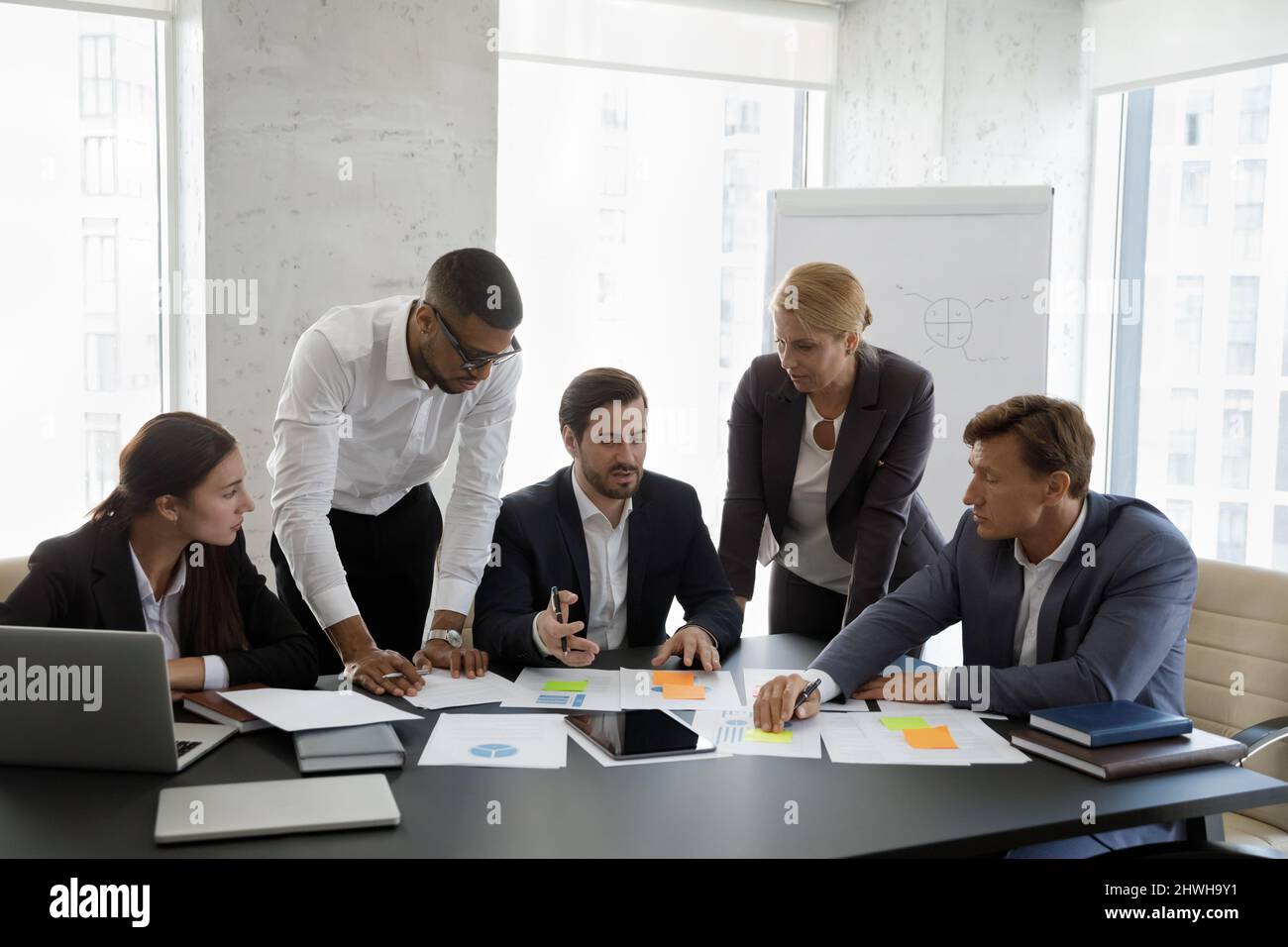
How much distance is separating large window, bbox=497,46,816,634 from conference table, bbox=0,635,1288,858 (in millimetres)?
2751

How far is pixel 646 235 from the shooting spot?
4469mm

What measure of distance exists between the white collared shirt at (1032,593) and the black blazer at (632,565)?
0.63 metres

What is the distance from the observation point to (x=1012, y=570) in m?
2.20

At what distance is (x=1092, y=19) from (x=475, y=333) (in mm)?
3371

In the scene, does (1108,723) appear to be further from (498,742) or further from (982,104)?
(982,104)

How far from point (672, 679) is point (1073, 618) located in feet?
2.56

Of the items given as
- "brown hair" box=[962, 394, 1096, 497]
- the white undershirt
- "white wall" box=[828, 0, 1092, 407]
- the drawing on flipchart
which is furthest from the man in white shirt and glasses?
"white wall" box=[828, 0, 1092, 407]

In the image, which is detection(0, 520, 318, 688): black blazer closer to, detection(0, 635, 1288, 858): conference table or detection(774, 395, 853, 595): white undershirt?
detection(0, 635, 1288, 858): conference table

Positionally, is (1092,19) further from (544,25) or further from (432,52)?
(432,52)

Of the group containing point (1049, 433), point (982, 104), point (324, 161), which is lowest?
point (1049, 433)

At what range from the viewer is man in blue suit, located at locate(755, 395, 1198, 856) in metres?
1.99

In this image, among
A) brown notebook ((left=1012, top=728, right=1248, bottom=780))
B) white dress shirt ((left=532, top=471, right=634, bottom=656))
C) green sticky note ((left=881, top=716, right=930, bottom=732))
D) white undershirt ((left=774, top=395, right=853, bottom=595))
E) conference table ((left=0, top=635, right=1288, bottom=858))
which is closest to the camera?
conference table ((left=0, top=635, right=1288, bottom=858))

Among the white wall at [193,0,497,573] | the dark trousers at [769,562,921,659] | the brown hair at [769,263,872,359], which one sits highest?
the white wall at [193,0,497,573]

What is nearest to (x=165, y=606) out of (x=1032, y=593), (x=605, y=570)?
(x=605, y=570)
